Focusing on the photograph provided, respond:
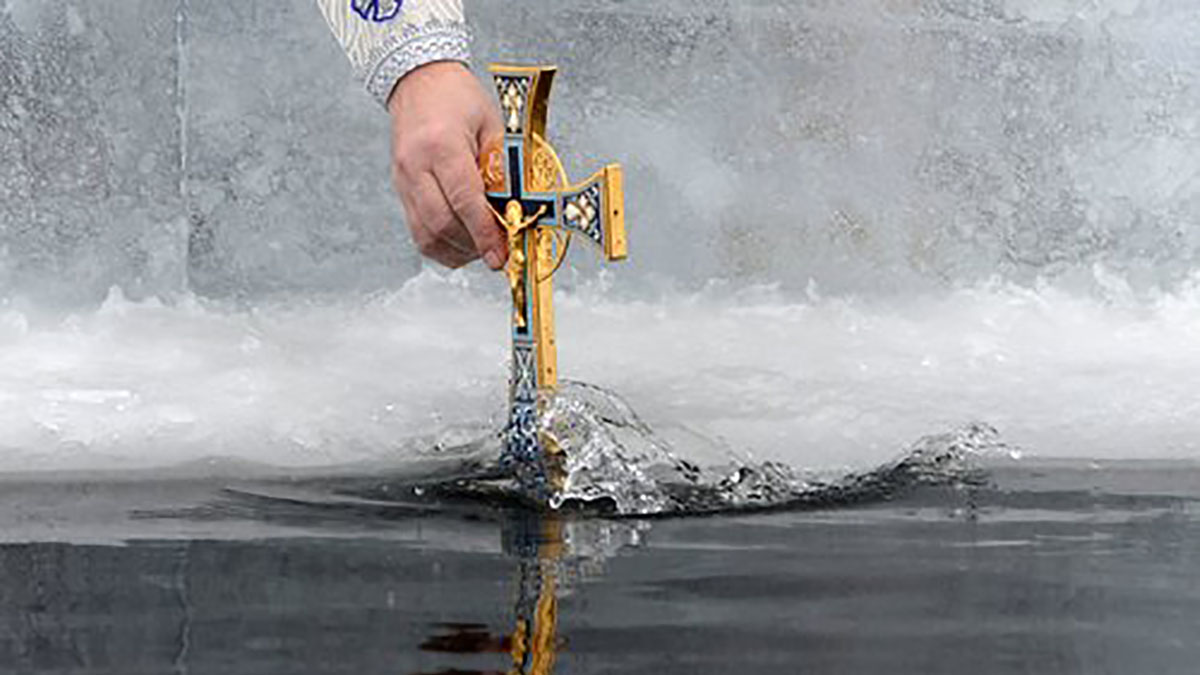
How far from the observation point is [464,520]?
8.05 feet

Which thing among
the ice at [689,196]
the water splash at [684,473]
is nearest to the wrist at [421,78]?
the water splash at [684,473]

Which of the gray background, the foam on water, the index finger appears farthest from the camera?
the gray background

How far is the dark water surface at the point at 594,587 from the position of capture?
1895 mm

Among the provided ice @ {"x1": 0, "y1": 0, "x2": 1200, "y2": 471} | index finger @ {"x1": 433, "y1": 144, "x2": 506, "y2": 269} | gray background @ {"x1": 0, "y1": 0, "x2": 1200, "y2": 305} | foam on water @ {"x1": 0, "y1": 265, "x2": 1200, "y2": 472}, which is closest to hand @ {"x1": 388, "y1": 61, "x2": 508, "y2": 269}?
index finger @ {"x1": 433, "y1": 144, "x2": 506, "y2": 269}

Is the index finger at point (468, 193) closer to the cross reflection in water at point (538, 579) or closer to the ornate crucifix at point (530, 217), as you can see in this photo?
the ornate crucifix at point (530, 217)

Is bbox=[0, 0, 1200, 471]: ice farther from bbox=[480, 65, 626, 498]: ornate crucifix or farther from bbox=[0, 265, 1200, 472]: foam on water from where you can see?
bbox=[480, 65, 626, 498]: ornate crucifix

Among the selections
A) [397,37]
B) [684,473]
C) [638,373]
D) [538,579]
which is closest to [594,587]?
[538,579]

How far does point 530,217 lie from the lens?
2.43m

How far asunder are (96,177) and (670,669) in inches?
99.9

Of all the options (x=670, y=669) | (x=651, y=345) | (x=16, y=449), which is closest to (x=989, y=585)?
(x=670, y=669)

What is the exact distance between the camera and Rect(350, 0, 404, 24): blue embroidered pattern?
2.61m

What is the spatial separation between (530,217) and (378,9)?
0.31 metres

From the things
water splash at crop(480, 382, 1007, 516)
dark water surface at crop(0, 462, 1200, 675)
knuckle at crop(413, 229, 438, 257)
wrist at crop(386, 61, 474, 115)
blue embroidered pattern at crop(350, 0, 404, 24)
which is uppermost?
blue embroidered pattern at crop(350, 0, 404, 24)

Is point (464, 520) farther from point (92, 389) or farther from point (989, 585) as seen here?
point (92, 389)
